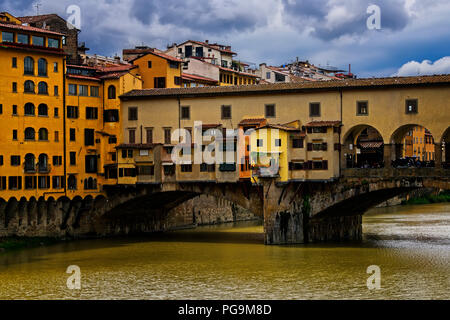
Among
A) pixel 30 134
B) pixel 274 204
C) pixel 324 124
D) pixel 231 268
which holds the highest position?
pixel 324 124

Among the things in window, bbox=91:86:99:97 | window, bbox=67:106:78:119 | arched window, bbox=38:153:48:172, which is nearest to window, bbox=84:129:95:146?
window, bbox=67:106:78:119

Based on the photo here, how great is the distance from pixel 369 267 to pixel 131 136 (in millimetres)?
19979

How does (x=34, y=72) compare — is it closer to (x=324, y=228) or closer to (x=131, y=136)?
(x=131, y=136)

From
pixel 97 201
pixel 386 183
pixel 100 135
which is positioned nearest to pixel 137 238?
pixel 97 201

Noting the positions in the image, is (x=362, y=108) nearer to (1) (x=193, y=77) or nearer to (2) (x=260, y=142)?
(2) (x=260, y=142)

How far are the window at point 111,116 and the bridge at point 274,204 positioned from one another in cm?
430

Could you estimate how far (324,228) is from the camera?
4916 cm

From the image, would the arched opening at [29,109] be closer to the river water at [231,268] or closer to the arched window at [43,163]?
the arched window at [43,163]

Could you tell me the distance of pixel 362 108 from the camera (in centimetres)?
4662

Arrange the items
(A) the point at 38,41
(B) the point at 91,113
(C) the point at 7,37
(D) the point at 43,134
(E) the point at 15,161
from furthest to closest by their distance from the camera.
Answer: (B) the point at 91,113
(D) the point at 43,134
(A) the point at 38,41
(E) the point at 15,161
(C) the point at 7,37

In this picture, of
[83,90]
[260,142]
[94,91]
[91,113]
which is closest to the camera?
[260,142]

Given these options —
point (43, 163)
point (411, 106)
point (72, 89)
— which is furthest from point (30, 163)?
point (411, 106)

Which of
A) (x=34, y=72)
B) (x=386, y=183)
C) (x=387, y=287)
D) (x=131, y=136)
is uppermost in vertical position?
(x=34, y=72)

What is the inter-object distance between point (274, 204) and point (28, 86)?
16372mm
